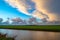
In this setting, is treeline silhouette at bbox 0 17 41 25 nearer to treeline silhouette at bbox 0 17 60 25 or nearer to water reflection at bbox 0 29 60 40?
treeline silhouette at bbox 0 17 60 25

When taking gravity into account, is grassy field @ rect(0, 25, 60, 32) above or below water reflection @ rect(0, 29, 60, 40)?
above

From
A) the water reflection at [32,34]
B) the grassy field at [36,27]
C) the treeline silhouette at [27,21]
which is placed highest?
the treeline silhouette at [27,21]

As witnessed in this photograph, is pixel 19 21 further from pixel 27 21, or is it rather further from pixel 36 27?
pixel 36 27

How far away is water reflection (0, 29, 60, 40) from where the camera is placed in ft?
7.54

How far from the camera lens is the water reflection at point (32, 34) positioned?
2299 mm

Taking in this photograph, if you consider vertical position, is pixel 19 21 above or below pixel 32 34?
above

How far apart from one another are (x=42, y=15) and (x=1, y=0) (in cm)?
73

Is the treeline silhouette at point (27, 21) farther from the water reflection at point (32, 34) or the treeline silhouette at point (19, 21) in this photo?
the water reflection at point (32, 34)

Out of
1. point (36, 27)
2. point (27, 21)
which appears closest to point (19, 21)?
point (27, 21)

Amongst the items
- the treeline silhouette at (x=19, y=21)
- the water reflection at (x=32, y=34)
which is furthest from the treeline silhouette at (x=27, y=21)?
the water reflection at (x=32, y=34)

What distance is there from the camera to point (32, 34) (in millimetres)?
2375

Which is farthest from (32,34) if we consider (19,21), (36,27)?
(19,21)

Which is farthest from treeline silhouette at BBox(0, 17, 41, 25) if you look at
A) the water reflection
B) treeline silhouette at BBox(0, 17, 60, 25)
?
the water reflection

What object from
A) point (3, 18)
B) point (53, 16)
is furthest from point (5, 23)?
point (53, 16)
